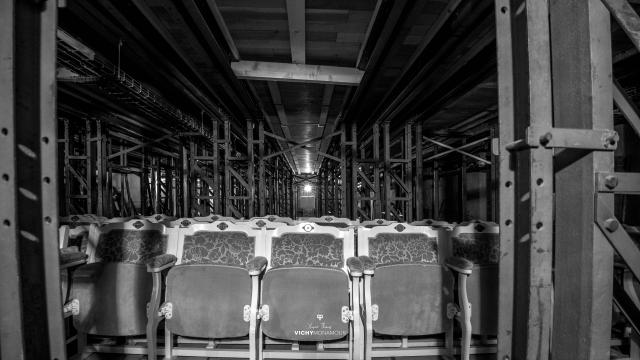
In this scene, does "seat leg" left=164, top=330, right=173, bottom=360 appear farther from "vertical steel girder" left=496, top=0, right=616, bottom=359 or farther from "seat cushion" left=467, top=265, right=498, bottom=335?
"seat cushion" left=467, top=265, right=498, bottom=335

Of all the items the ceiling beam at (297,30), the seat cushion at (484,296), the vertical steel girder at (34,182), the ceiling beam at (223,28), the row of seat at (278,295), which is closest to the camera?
the vertical steel girder at (34,182)

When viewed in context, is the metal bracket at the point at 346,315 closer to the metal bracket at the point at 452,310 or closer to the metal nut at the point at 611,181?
the metal bracket at the point at 452,310

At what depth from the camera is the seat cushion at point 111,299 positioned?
2.08 metres

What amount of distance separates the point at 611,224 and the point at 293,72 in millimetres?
3977

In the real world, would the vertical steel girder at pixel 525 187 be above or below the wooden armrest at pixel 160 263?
above

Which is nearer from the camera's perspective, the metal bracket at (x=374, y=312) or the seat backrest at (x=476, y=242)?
the metal bracket at (x=374, y=312)

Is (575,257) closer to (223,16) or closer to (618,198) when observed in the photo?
(223,16)

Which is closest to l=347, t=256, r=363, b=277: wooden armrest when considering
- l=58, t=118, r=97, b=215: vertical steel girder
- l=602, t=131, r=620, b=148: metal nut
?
l=602, t=131, r=620, b=148: metal nut

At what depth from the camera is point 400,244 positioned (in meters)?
2.46

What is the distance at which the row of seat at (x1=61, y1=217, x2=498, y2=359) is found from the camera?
1957 millimetres

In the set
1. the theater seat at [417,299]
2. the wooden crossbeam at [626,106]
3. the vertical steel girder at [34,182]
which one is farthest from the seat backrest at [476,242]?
the vertical steel girder at [34,182]

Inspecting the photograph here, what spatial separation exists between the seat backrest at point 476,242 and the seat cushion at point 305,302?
122 centimetres

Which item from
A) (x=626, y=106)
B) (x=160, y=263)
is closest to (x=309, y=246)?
(x=160, y=263)

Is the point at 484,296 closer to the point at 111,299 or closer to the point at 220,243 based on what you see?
the point at 220,243
